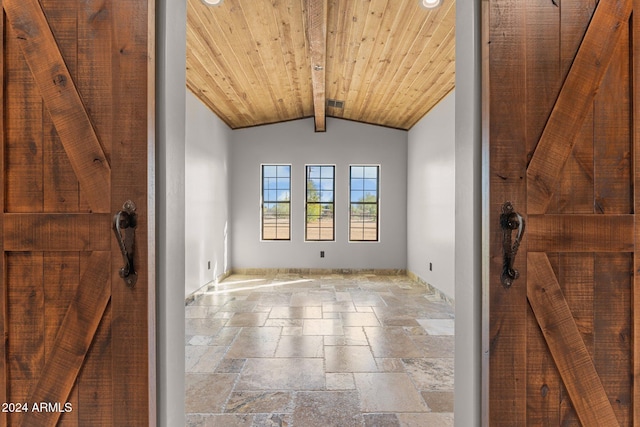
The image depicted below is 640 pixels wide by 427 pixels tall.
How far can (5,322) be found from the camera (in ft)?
3.35

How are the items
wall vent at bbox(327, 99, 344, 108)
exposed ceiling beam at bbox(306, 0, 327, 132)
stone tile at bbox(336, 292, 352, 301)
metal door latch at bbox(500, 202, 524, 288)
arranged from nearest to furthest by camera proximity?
metal door latch at bbox(500, 202, 524, 288) → exposed ceiling beam at bbox(306, 0, 327, 132) → stone tile at bbox(336, 292, 352, 301) → wall vent at bbox(327, 99, 344, 108)

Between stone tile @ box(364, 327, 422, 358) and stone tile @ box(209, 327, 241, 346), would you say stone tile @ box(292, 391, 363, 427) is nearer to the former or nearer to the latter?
stone tile @ box(364, 327, 422, 358)

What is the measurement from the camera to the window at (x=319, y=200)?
22.8 feet

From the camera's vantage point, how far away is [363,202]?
275 inches

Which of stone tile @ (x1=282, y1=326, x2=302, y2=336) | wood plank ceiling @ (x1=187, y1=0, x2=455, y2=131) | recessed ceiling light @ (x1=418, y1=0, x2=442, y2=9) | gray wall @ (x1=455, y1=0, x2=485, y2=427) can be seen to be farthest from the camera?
stone tile @ (x1=282, y1=326, x2=302, y2=336)

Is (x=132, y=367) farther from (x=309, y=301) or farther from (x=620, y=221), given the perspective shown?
(x=309, y=301)

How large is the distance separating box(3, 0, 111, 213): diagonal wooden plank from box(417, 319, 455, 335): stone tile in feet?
10.6

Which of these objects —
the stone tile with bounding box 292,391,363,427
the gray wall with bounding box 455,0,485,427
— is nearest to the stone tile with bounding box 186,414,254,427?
the stone tile with bounding box 292,391,363,427

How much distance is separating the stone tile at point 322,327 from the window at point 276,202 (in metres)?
3.37

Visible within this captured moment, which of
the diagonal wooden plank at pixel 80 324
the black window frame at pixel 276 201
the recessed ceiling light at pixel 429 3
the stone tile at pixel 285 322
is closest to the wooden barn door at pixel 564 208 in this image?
the diagonal wooden plank at pixel 80 324

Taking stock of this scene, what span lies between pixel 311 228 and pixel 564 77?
6.07m

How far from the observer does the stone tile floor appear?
195 centimetres

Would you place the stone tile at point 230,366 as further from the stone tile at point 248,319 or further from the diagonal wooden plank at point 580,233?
the diagonal wooden plank at point 580,233

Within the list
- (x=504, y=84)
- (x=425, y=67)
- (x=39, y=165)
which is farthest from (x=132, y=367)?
(x=425, y=67)
